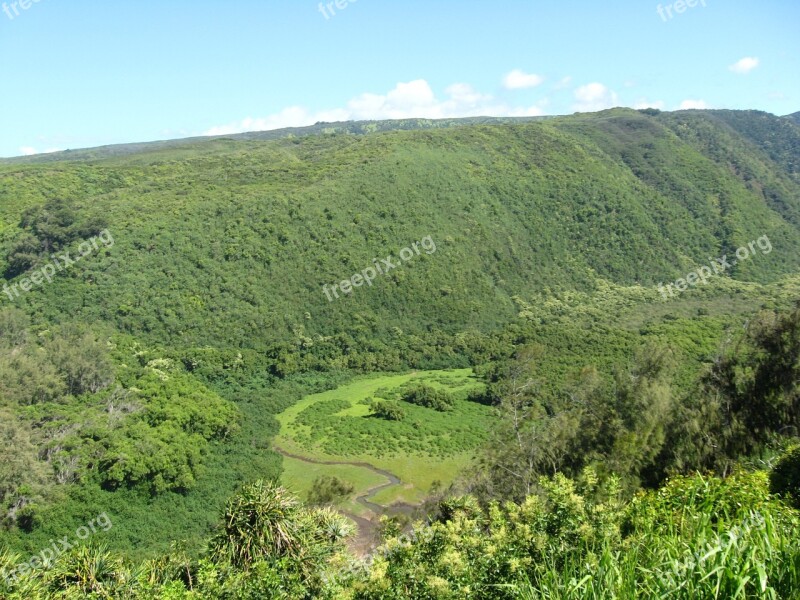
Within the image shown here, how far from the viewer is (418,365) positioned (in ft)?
220

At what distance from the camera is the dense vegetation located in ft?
37.9

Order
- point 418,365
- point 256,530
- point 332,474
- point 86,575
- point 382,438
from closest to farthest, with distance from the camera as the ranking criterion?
1. point 86,575
2. point 256,530
3. point 332,474
4. point 382,438
5. point 418,365

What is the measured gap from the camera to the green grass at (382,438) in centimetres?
4178

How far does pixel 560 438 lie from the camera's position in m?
28.7

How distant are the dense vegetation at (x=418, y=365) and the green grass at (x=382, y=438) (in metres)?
0.33

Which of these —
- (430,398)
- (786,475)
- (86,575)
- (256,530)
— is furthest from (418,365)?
(786,475)

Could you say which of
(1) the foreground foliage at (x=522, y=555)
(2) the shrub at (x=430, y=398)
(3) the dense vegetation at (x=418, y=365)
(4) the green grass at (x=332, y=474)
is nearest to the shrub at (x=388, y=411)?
(3) the dense vegetation at (x=418, y=365)

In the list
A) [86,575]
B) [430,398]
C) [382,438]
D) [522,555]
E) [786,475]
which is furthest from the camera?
[430,398]

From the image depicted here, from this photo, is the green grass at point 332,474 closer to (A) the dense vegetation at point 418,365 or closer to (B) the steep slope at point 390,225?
(A) the dense vegetation at point 418,365

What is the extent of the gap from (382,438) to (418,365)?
1953 centimetres

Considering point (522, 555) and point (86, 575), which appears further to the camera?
point (86, 575)

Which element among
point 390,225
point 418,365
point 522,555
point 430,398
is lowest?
point 430,398

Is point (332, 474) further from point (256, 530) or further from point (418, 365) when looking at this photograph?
point (418, 365)

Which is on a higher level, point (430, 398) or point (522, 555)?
point (522, 555)
